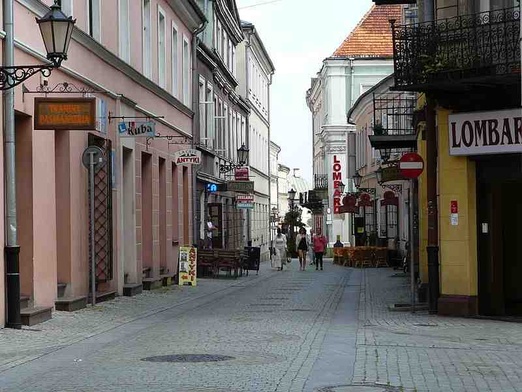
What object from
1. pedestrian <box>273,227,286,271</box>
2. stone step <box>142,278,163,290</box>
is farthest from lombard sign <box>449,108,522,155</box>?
pedestrian <box>273,227,286,271</box>

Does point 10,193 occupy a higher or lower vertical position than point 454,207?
higher

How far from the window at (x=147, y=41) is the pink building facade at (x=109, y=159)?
0.03 meters

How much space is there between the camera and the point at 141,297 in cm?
2242

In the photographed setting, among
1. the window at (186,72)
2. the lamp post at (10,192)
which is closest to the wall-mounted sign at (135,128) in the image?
the lamp post at (10,192)

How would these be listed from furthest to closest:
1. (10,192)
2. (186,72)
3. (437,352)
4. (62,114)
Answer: (186,72) → (62,114) → (10,192) → (437,352)

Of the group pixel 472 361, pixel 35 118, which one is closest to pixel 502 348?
pixel 472 361

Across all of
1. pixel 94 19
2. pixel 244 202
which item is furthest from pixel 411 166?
pixel 244 202

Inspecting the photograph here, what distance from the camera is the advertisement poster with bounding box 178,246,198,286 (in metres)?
26.9

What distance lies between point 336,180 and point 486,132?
4549 cm

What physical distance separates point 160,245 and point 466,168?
1384 centimetres

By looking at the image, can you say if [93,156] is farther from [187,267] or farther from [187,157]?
[187,267]

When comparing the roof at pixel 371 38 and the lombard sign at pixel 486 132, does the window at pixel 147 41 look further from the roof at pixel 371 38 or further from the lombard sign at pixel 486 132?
the roof at pixel 371 38

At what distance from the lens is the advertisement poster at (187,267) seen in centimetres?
2692

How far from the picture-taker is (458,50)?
50.8 ft
